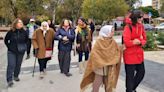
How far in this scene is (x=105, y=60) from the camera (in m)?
7.45

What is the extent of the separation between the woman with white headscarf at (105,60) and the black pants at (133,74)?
0.45 m

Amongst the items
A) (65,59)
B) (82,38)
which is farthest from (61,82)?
(82,38)

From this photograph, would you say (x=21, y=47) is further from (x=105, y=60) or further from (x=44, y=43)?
(x=105, y=60)

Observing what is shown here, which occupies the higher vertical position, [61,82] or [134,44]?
[134,44]

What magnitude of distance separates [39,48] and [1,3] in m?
33.9

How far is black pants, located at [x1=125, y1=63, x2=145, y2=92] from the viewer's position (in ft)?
26.2

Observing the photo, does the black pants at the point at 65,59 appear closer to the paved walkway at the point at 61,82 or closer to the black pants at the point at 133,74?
the paved walkway at the point at 61,82

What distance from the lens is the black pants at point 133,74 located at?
7.99 meters

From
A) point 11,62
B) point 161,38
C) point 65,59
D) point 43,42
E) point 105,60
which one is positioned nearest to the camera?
point 105,60

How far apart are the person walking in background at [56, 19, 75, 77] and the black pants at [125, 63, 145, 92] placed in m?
3.50

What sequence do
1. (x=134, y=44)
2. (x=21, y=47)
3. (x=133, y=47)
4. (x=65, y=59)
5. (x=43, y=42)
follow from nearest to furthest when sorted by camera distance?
(x=134, y=44), (x=133, y=47), (x=21, y=47), (x=43, y=42), (x=65, y=59)

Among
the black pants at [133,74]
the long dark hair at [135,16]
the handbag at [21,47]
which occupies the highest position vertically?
the long dark hair at [135,16]

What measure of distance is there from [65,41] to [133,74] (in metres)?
3.66

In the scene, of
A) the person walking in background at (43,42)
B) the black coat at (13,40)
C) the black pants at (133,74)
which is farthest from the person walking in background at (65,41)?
Answer: the black pants at (133,74)
